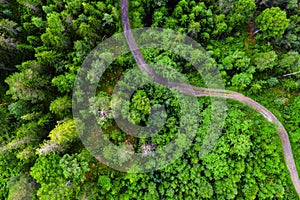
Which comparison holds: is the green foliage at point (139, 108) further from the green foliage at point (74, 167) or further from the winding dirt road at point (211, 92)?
the green foliage at point (74, 167)

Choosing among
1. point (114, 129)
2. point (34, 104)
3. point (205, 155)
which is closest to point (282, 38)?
point (205, 155)

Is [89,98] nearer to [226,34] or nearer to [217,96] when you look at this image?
[217,96]

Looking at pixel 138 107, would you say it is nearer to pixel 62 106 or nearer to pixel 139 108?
pixel 139 108

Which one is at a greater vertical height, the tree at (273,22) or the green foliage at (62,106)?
the tree at (273,22)

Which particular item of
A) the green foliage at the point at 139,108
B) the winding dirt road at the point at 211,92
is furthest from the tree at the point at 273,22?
the green foliage at the point at 139,108

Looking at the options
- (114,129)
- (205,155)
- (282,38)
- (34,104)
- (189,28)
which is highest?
(189,28)

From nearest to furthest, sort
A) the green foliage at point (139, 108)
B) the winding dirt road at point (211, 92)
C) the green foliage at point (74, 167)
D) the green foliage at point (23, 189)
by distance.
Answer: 1. the green foliage at point (74, 167)
2. the green foliage at point (23, 189)
3. the green foliage at point (139, 108)
4. the winding dirt road at point (211, 92)

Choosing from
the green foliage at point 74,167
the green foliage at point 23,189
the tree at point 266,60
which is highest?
the tree at point 266,60
